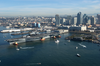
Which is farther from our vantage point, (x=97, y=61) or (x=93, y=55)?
(x=93, y=55)

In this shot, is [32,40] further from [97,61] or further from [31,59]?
[97,61]

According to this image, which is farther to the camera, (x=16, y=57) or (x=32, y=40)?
(x=32, y=40)

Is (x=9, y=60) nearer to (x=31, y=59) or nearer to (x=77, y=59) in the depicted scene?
(x=31, y=59)

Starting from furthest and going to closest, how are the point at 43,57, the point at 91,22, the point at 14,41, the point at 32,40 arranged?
the point at 91,22, the point at 32,40, the point at 14,41, the point at 43,57

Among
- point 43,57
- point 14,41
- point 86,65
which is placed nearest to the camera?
point 86,65

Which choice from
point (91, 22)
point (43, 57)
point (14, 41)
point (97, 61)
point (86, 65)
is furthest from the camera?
point (91, 22)

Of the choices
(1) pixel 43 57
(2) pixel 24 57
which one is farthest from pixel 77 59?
(2) pixel 24 57

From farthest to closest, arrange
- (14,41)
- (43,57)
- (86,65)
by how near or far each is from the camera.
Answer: (14,41)
(43,57)
(86,65)

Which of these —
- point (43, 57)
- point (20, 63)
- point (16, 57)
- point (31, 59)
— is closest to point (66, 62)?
point (43, 57)
